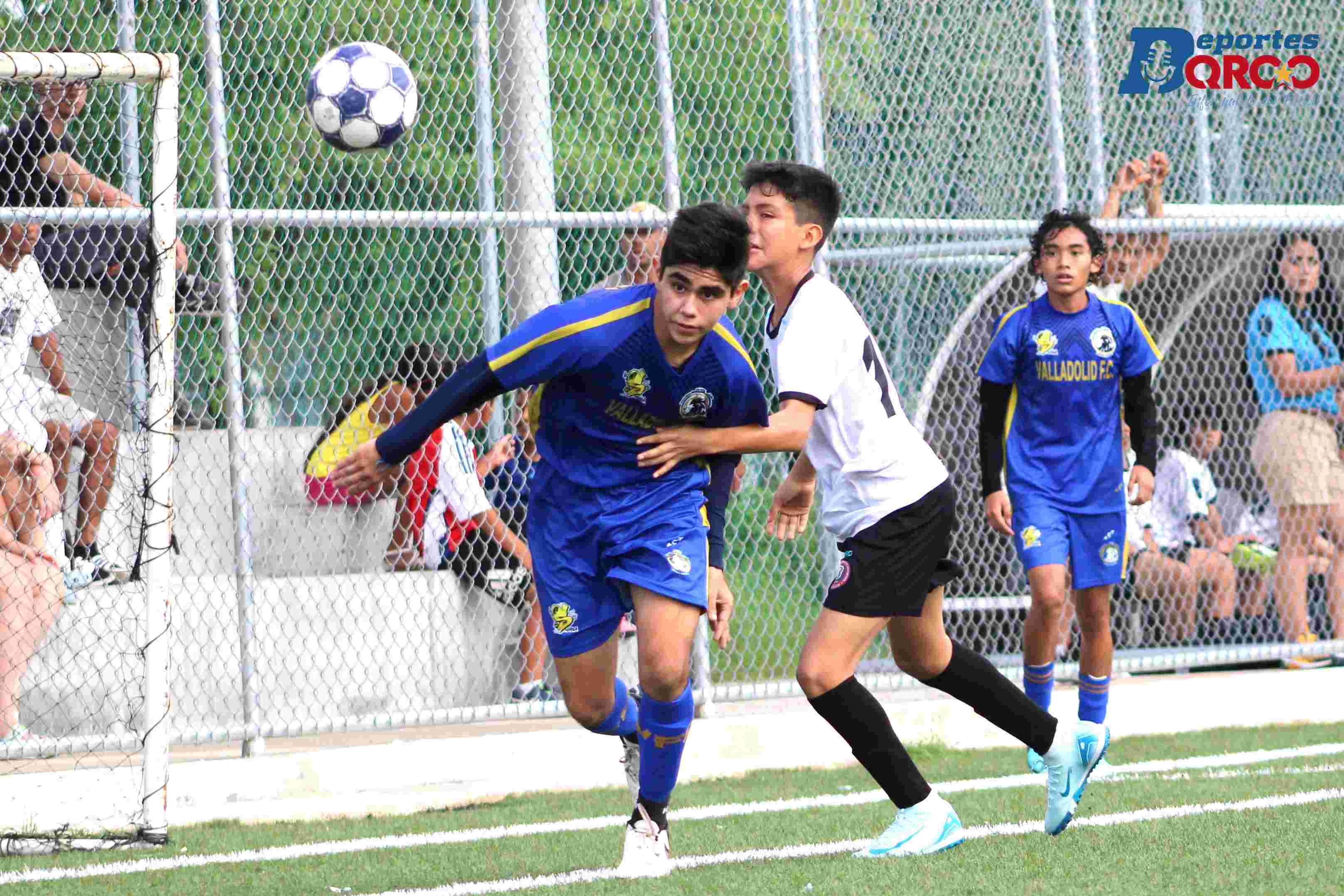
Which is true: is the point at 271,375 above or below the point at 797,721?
above

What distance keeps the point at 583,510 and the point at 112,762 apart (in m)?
2.72

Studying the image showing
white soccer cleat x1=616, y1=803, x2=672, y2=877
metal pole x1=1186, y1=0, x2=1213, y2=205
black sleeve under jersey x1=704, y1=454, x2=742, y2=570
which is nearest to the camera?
white soccer cleat x1=616, y1=803, x2=672, y2=877

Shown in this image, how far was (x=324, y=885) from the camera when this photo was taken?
5.21 meters

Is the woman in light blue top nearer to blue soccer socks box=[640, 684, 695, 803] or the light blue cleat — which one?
the light blue cleat

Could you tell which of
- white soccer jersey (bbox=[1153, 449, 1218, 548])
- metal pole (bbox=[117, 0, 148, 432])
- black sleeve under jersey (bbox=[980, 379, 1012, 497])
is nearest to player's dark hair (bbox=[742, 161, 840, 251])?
black sleeve under jersey (bbox=[980, 379, 1012, 497])

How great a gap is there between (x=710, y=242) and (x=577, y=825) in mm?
2375

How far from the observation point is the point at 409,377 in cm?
816

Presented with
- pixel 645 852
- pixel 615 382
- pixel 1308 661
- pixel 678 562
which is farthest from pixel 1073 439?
pixel 1308 661

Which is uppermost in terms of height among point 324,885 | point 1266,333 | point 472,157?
point 472,157

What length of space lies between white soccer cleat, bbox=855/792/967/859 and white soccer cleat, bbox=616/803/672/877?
0.56 m

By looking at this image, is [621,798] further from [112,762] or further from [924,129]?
[924,129]

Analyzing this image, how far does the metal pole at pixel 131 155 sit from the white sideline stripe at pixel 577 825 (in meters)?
1.81

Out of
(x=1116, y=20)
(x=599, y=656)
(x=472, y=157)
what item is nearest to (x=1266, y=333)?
(x=1116, y=20)

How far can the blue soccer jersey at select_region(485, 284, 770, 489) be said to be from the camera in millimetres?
4934
